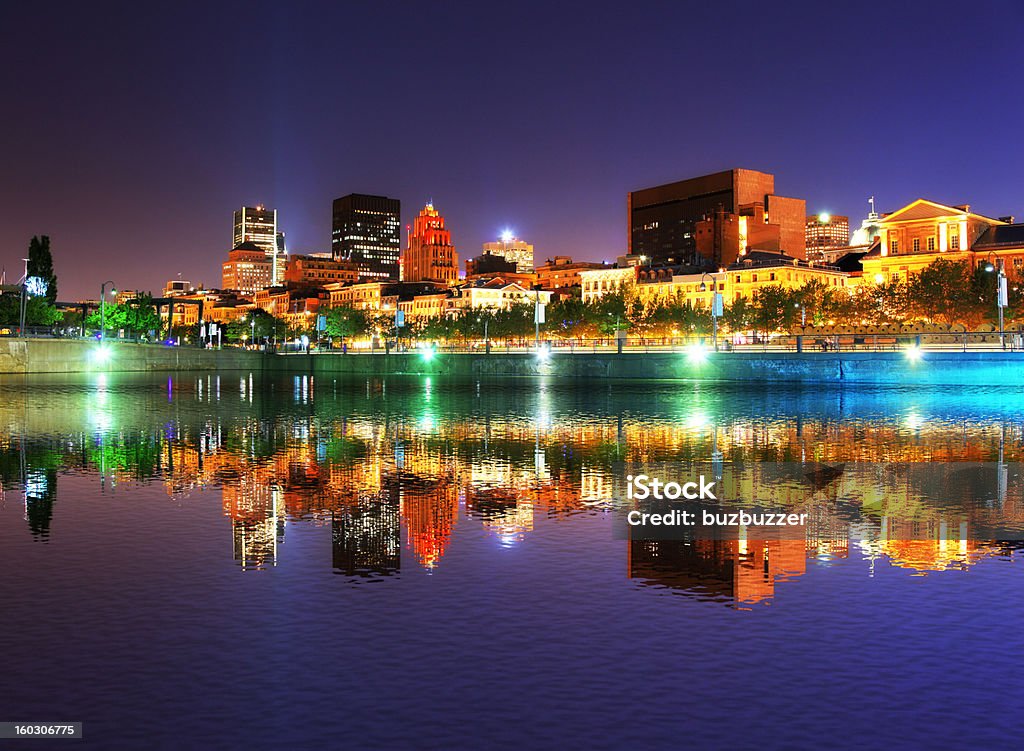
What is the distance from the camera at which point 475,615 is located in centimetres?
1211

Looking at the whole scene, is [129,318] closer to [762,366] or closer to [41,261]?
[41,261]

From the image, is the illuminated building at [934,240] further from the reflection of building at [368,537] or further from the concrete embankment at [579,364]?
the reflection of building at [368,537]

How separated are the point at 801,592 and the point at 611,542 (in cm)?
394

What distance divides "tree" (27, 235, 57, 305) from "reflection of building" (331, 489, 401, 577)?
133 metres

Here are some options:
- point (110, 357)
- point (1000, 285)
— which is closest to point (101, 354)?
point (110, 357)

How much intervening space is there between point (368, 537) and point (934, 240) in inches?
5930

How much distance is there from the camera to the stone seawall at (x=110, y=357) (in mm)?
108819

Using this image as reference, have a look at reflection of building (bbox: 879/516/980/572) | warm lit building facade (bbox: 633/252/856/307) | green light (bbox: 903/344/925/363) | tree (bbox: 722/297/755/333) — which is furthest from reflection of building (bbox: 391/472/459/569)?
warm lit building facade (bbox: 633/252/856/307)

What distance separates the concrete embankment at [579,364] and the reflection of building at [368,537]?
221ft

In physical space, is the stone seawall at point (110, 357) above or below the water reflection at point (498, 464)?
above

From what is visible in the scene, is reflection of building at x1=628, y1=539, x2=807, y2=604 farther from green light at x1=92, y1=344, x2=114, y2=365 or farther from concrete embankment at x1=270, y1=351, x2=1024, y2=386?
green light at x1=92, y1=344, x2=114, y2=365

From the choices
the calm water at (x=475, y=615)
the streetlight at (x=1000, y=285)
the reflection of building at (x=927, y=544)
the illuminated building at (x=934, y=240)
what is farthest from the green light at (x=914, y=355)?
the illuminated building at (x=934, y=240)

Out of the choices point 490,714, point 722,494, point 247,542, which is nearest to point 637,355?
point 722,494

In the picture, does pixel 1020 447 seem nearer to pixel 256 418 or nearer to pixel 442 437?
pixel 442 437
